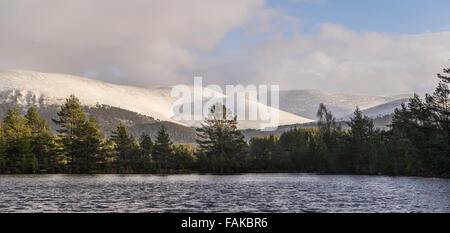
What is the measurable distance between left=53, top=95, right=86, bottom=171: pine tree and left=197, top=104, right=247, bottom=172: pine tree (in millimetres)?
33146

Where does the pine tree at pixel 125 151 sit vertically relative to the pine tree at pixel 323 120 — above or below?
below

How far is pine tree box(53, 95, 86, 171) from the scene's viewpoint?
110 metres

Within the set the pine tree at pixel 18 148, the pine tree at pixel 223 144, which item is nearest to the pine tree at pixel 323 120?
the pine tree at pixel 223 144

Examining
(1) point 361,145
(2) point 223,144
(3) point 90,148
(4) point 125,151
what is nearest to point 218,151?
(2) point 223,144

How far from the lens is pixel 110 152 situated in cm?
11981

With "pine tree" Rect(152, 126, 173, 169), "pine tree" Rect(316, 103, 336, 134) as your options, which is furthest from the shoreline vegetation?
"pine tree" Rect(316, 103, 336, 134)

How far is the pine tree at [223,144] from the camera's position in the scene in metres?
121

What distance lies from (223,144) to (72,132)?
4099 cm

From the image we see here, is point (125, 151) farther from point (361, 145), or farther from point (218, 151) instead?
point (361, 145)

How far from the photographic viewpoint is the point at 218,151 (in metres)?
125

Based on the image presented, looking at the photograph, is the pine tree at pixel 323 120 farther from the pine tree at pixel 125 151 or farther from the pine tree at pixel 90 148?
the pine tree at pixel 90 148
